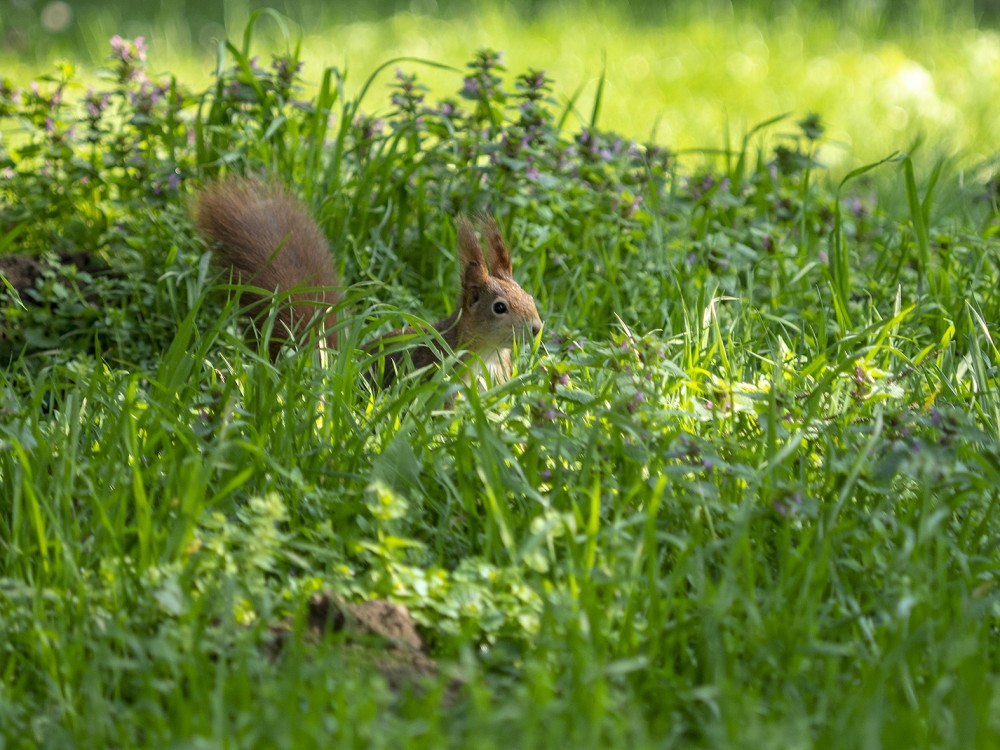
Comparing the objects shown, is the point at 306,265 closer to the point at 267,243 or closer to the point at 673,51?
the point at 267,243

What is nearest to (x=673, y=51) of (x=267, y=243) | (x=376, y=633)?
(x=267, y=243)

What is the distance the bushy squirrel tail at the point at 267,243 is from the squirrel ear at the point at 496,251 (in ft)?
1.32

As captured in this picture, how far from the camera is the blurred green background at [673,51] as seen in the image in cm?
605

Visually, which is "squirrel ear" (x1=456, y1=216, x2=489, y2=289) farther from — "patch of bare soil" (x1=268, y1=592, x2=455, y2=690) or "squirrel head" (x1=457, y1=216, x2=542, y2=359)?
"patch of bare soil" (x1=268, y1=592, x2=455, y2=690)

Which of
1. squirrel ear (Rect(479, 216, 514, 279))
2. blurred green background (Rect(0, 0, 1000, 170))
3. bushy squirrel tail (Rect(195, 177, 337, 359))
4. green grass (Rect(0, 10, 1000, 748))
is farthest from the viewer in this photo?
blurred green background (Rect(0, 0, 1000, 170))

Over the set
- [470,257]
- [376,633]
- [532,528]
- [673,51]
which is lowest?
[376,633]

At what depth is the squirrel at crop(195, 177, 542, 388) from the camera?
3.05 m

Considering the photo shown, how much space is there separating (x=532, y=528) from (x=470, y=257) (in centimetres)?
134

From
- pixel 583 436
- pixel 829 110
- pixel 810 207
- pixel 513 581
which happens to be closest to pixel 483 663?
pixel 513 581

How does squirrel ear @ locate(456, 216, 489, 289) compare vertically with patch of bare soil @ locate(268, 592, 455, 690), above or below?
above

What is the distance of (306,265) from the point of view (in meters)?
3.12

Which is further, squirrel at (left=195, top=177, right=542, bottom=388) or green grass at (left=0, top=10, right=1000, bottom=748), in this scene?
squirrel at (left=195, top=177, right=542, bottom=388)

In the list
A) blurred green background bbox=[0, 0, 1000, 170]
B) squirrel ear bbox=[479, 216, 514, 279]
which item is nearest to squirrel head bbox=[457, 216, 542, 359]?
squirrel ear bbox=[479, 216, 514, 279]

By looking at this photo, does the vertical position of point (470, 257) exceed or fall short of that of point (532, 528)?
it exceeds it
